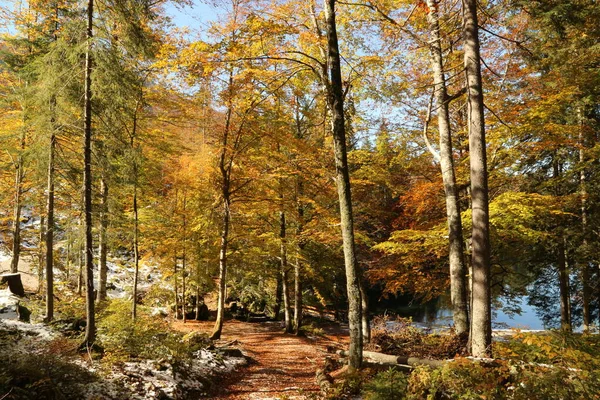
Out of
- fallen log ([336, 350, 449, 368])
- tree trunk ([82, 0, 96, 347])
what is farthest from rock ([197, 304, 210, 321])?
fallen log ([336, 350, 449, 368])

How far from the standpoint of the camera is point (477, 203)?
20.5 feet

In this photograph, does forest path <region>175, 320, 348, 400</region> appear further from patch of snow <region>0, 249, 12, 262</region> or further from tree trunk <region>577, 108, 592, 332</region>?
patch of snow <region>0, 249, 12, 262</region>

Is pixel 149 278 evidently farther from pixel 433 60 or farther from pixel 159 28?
pixel 433 60

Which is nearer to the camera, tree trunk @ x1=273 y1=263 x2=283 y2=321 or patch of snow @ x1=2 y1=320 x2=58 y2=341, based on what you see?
patch of snow @ x1=2 y1=320 x2=58 y2=341

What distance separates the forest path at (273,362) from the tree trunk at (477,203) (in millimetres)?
3445

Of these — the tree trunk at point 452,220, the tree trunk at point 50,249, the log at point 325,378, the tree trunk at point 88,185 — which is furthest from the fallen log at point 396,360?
the tree trunk at point 50,249

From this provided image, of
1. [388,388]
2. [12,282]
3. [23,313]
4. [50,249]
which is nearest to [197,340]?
[23,313]

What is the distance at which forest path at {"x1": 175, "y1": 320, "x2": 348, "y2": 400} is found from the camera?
24.4 ft

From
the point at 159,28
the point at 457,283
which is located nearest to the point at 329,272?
the point at 457,283

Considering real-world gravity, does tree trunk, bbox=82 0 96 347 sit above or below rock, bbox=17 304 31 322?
above

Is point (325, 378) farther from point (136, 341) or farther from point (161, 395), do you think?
point (136, 341)

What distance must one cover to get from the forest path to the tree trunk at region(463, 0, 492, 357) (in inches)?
136

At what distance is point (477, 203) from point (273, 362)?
24.0 feet

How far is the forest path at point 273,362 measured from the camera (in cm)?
743
